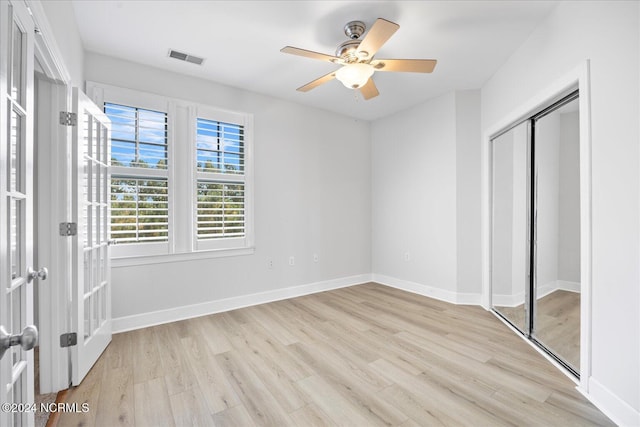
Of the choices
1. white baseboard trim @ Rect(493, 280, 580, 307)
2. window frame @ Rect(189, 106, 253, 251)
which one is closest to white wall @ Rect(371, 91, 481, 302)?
white baseboard trim @ Rect(493, 280, 580, 307)

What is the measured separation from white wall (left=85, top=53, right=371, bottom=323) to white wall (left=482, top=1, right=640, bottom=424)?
307 centimetres

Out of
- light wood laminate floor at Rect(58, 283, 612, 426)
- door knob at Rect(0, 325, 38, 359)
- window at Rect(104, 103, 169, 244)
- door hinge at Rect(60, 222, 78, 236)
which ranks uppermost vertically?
window at Rect(104, 103, 169, 244)

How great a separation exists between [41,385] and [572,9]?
4.41 meters

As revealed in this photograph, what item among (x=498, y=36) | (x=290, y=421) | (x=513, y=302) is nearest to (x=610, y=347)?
(x=513, y=302)

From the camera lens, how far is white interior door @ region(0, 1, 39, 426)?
39.4 inches

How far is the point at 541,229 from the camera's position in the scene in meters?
2.71

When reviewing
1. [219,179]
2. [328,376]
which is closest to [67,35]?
[219,179]

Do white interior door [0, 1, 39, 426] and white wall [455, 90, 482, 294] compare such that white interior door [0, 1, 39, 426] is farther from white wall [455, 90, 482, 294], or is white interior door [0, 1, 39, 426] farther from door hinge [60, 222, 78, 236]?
white wall [455, 90, 482, 294]

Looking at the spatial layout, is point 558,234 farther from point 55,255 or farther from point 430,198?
point 55,255

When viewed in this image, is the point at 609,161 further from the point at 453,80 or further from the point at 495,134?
the point at 453,80

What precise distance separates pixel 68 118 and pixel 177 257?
173 cm

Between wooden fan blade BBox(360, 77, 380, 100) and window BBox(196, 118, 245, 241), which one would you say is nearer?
wooden fan blade BBox(360, 77, 380, 100)

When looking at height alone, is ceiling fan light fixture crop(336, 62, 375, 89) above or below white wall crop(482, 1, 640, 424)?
above

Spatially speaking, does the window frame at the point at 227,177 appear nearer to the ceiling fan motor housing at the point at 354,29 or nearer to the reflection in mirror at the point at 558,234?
the ceiling fan motor housing at the point at 354,29
